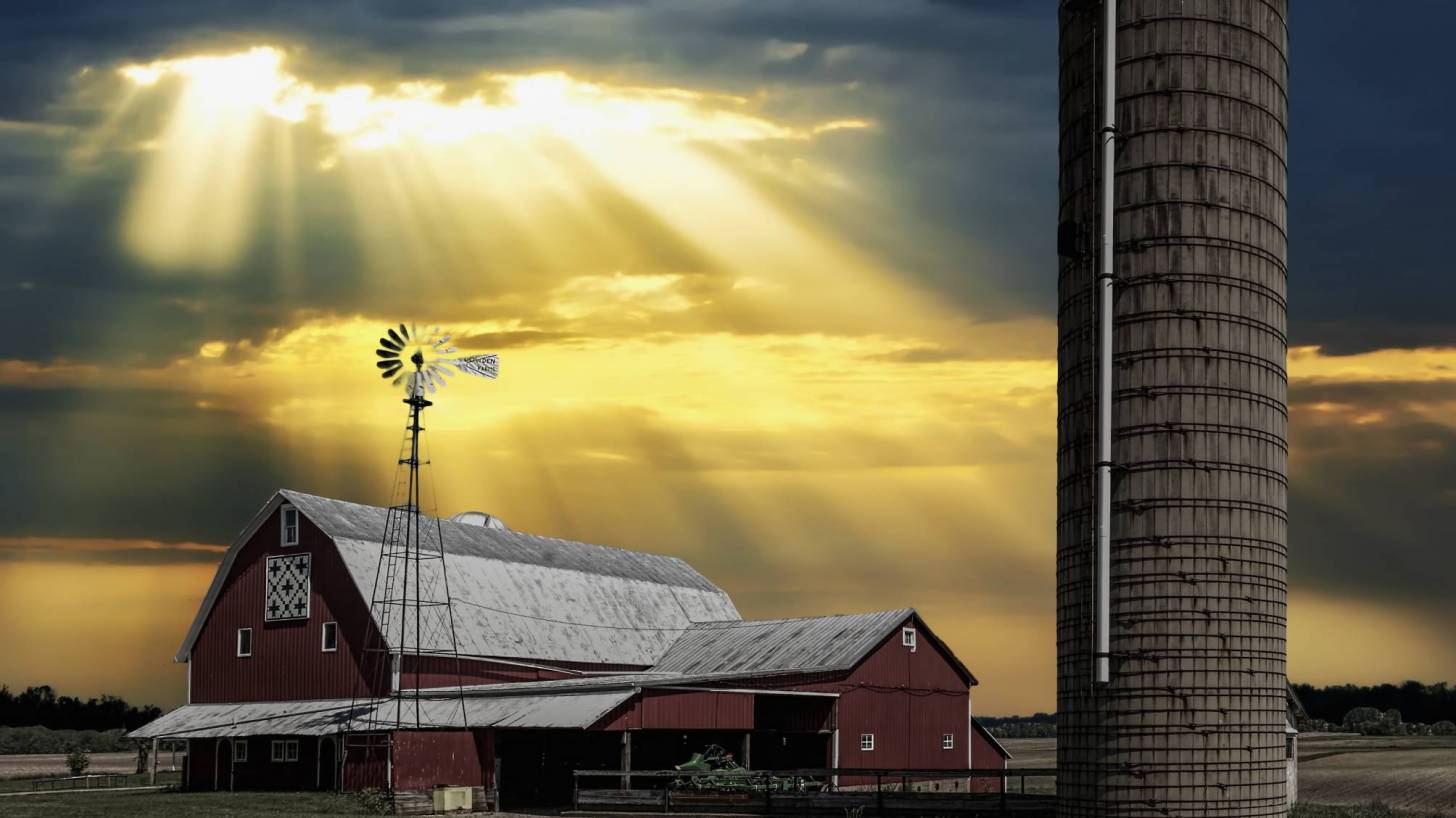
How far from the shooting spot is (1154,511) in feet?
86.1

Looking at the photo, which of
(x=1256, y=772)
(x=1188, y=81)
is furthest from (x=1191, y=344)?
(x=1256, y=772)

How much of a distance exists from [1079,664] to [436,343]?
941 inches

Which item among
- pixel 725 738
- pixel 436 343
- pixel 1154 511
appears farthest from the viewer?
pixel 725 738

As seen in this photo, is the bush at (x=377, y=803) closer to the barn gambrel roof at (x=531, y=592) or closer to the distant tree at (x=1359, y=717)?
the barn gambrel roof at (x=531, y=592)

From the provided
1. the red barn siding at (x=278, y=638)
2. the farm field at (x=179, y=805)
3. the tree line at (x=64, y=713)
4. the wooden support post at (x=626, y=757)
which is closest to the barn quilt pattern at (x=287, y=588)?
the red barn siding at (x=278, y=638)

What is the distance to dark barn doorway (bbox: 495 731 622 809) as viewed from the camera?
48.0 m

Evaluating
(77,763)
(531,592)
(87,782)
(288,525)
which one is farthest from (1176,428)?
(77,763)

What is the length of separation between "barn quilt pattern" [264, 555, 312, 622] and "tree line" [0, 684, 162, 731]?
70495 millimetres

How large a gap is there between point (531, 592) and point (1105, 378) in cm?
3687

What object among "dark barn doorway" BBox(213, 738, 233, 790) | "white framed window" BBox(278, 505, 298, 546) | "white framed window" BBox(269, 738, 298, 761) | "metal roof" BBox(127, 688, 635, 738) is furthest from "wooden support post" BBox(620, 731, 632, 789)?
"dark barn doorway" BBox(213, 738, 233, 790)

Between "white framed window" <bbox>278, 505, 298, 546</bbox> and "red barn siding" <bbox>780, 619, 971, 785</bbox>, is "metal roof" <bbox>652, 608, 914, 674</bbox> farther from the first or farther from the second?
"white framed window" <bbox>278, 505, 298, 546</bbox>

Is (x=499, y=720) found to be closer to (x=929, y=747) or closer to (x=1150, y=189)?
(x=929, y=747)

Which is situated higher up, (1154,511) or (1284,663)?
(1154,511)

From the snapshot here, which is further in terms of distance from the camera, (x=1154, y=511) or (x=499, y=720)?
(x=499, y=720)
